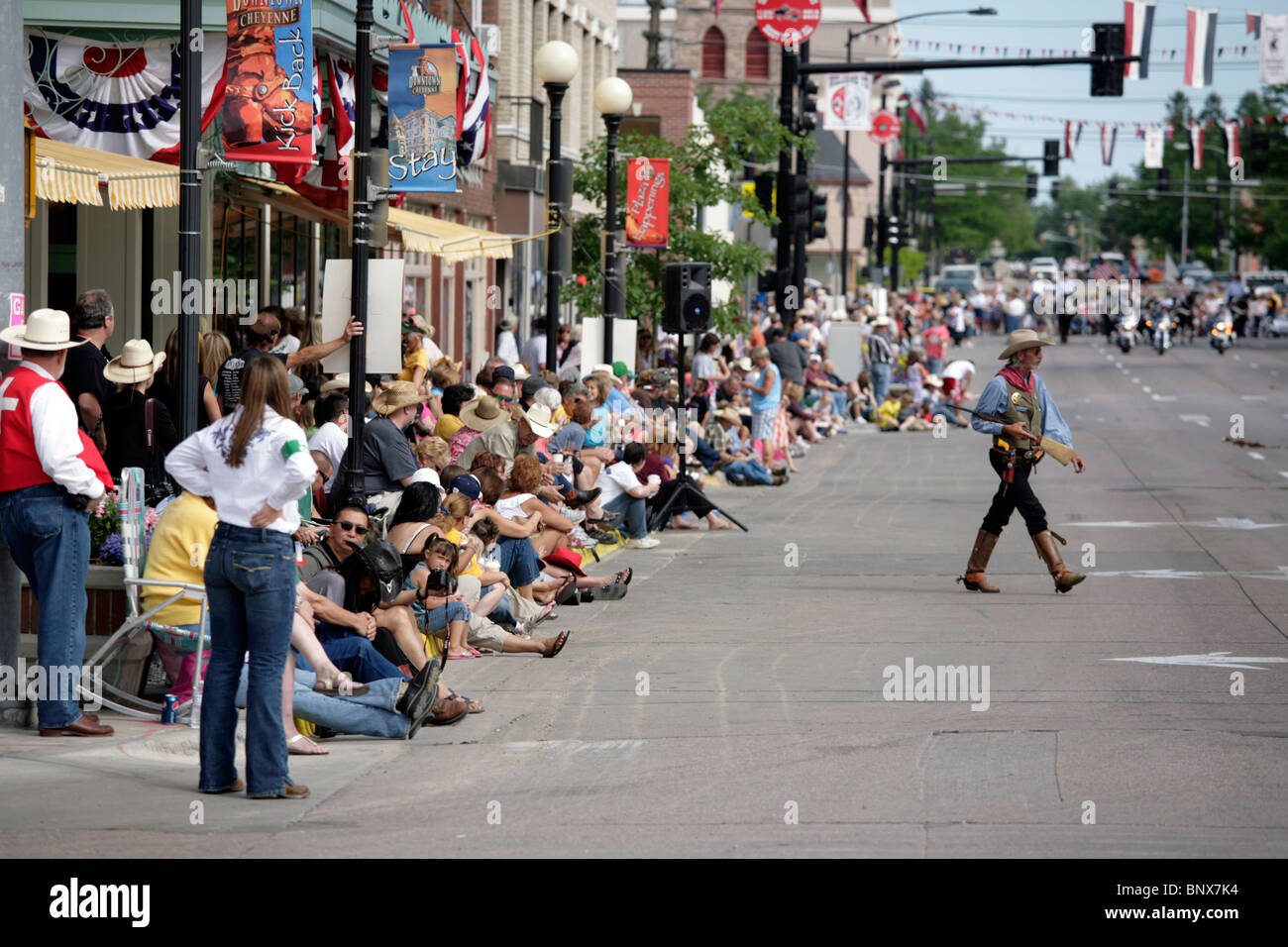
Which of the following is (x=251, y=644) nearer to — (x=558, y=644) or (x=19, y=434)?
(x=19, y=434)

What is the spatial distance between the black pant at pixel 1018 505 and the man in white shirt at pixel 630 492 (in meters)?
3.95

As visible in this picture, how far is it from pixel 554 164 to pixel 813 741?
1154 centimetres

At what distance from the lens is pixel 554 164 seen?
1948 centimetres

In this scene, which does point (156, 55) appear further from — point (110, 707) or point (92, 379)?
point (110, 707)

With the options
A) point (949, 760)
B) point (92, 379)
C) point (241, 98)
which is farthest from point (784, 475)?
point (949, 760)

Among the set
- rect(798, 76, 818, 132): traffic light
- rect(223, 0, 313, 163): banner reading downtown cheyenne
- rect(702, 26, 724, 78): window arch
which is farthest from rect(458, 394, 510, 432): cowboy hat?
rect(702, 26, 724, 78): window arch

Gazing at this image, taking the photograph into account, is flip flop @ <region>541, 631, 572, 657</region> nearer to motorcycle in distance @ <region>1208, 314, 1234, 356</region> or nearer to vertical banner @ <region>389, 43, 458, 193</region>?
vertical banner @ <region>389, 43, 458, 193</region>

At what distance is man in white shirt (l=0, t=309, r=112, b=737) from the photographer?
28.5ft

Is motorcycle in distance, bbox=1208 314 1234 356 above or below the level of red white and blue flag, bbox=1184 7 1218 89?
below

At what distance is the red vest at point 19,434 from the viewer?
8.73m

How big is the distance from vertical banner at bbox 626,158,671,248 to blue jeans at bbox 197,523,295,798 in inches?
713

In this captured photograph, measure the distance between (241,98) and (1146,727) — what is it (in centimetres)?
755

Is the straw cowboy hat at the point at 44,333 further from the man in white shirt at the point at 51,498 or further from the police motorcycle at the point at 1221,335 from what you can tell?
the police motorcycle at the point at 1221,335

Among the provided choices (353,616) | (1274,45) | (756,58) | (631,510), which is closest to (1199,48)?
(1274,45)
